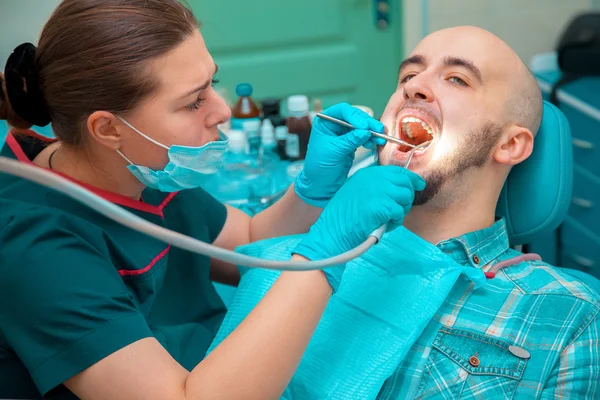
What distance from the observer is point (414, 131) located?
1518 mm

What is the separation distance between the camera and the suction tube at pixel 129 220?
0.81 meters

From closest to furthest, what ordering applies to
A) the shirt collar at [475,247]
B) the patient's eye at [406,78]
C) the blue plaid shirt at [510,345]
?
1. the blue plaid shirt at [510,345]
2. the shirt collar at [475,247]
3. the patient's eye at [406,78]

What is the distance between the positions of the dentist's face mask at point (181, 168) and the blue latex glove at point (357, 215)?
0.33 meters

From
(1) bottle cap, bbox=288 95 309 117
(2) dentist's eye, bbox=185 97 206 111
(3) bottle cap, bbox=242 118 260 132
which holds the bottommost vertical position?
(3) bottle cap, bbox=242 118 260 132

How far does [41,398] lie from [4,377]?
0.08 meters

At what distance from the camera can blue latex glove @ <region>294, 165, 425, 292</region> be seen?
1186 millimetres

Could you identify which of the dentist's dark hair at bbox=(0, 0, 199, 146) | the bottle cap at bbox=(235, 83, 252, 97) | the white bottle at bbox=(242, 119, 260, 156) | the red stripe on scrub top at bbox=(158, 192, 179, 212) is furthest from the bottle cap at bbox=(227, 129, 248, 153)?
the dentist's dark hair at bbox=(0, 0, 199, 146)

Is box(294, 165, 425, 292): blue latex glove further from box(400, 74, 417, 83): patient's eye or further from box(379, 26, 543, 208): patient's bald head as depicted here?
box(400, 74, 417, 83): patient's eye

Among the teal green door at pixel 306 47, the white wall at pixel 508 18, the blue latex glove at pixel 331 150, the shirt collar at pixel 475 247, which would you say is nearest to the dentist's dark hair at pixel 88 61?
the blue latex glove at pixel 331 150

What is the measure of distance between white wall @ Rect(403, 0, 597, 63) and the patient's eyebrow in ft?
6.38

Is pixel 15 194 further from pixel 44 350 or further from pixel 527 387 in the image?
pixel 527 387

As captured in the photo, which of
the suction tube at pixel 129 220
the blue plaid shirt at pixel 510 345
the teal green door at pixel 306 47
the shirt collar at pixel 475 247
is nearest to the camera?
the suction tube at pixel 129 220

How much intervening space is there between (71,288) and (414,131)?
2.61 feet

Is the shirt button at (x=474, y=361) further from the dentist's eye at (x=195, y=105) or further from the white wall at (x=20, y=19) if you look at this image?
the white wall at (x=20, y=19)
